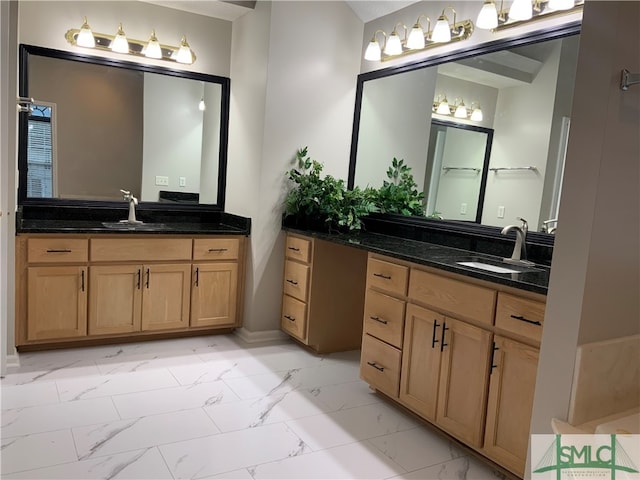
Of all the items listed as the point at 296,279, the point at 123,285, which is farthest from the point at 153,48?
the point at 296,279

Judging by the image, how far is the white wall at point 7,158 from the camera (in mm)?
2598

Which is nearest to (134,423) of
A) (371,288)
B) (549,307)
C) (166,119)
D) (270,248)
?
(371,288)

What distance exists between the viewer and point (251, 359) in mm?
3346

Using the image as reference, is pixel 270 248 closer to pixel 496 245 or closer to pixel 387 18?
pixel 496 245

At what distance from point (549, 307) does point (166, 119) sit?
10.9 ft

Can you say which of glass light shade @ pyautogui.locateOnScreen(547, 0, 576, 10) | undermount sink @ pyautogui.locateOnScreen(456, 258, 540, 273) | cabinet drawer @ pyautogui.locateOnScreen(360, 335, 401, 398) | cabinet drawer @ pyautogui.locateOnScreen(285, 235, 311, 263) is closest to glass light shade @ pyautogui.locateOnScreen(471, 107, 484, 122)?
glass light shade @ pyautogui.locateOnScreen(547, 0, 576, 10)

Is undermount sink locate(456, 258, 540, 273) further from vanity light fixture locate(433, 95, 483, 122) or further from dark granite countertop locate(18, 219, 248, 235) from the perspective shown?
dark granite countertop locate(18, 219, 248, 235)

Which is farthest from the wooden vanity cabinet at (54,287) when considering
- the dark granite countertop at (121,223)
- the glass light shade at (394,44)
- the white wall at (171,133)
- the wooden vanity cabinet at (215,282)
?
the glass light shade at (394,44)

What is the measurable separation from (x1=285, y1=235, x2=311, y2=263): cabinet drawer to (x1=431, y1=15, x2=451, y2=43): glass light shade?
147 centimetres

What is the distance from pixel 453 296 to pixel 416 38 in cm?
178

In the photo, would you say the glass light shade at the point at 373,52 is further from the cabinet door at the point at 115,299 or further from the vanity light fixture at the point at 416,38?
the cabinet door at the point at 115,299

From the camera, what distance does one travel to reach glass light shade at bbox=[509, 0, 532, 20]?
2533mm

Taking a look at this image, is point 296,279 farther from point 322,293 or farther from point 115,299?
point 115,299

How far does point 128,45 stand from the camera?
11.7 ft
